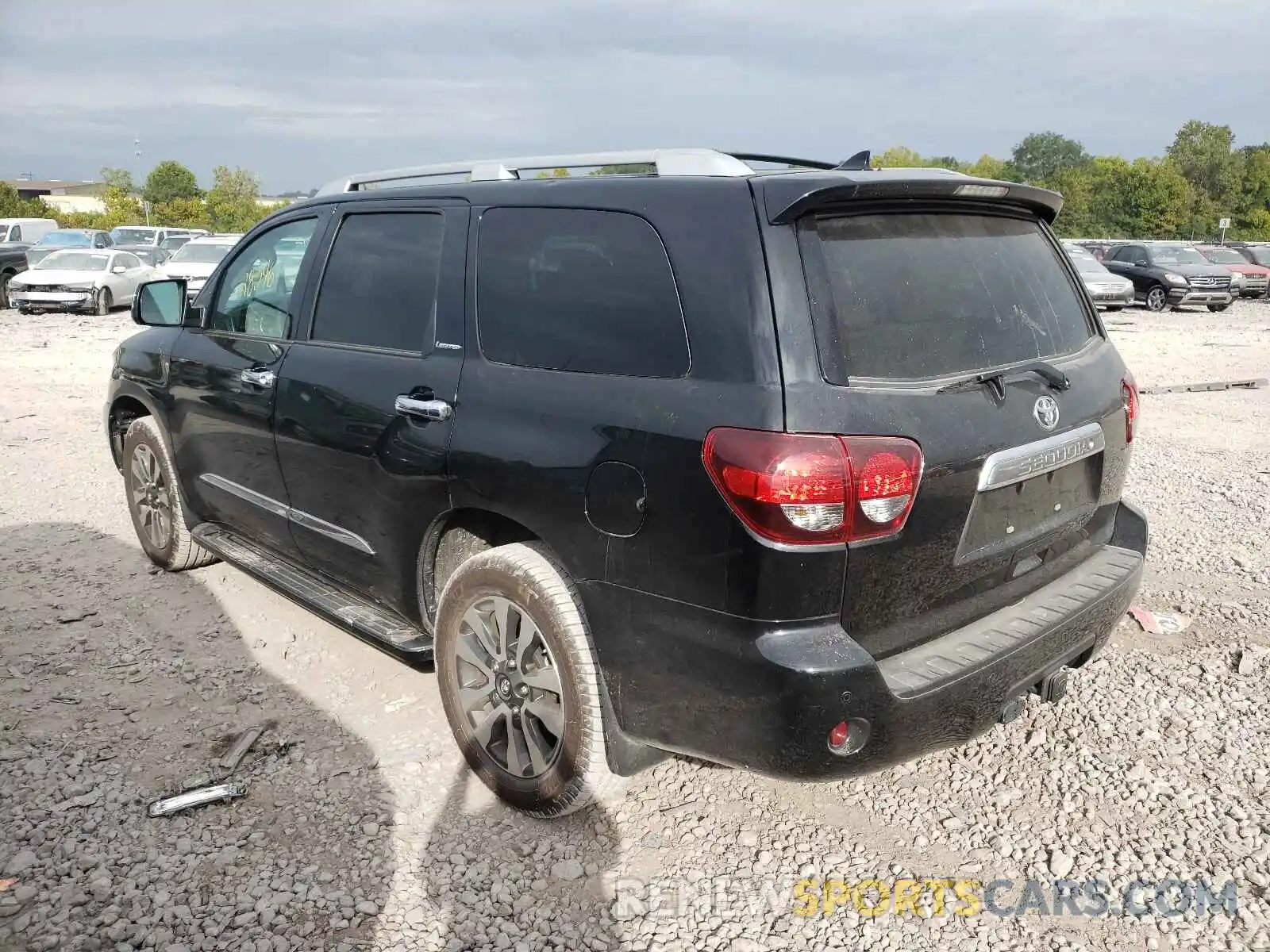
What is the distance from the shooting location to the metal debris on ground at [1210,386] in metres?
11.2

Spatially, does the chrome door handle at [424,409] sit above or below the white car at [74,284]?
above

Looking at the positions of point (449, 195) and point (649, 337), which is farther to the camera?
point (449, 195)

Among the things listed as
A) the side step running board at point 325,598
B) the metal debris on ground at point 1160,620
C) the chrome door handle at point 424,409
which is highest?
the chrome door handle at point 424,409

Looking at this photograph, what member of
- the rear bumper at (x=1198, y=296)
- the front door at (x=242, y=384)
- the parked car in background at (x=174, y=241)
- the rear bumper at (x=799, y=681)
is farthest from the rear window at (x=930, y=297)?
the parked car in background at (x=174, y=241)

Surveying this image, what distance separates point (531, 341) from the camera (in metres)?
2.95

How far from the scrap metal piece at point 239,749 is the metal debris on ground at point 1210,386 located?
33.9ft

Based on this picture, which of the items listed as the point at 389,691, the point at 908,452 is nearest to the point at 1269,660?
the point at 908,452

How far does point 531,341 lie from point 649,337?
1.52ft

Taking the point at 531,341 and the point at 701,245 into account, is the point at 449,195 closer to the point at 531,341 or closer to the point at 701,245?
the point at 531,341

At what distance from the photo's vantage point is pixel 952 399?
255cm

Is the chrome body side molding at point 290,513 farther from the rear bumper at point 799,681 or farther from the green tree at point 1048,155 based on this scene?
the green tree at point 1048,155

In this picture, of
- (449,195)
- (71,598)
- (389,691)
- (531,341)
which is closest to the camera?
(531,341)

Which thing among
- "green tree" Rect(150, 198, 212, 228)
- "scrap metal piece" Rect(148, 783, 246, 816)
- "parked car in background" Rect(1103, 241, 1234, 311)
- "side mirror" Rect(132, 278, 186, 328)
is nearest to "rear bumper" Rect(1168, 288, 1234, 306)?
"parked car in background" Rect(1103, 241, 1234, 311)

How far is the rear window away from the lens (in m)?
2.49
